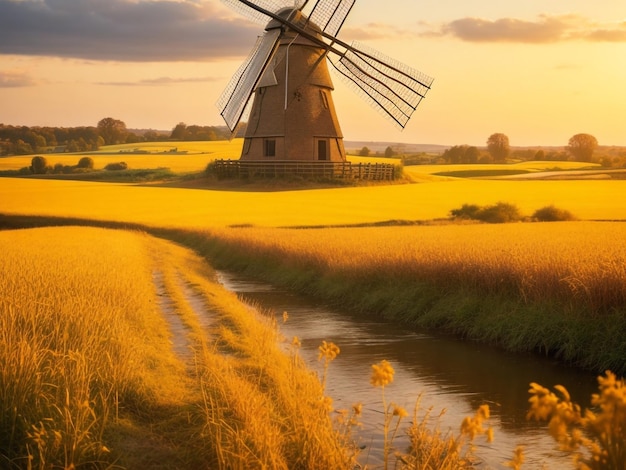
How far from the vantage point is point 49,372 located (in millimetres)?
8234

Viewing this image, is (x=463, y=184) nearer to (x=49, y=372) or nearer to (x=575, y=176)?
(x=575, y=176)

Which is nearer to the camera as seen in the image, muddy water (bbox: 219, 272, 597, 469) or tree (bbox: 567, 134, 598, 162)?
muddy water (bbox: 219, 272, 597, 469)

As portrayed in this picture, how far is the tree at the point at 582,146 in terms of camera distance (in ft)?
417

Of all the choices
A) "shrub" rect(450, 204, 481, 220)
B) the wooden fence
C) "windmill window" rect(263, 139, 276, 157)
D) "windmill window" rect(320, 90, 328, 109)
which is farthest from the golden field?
"windmill window" rect(320, 90, 328, 109)

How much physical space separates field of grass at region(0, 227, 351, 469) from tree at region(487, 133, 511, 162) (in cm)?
12430

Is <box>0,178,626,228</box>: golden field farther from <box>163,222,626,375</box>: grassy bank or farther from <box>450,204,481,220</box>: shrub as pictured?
<box>163,222,626,375</box>: grassy bank

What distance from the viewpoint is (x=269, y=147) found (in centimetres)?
5866

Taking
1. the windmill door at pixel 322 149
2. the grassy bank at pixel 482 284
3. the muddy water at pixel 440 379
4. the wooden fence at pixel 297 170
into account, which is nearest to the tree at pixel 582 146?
the wooden fence at pixel 297 170

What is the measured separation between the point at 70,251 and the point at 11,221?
72.8ft

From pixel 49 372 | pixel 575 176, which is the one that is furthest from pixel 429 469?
pixel 575 176

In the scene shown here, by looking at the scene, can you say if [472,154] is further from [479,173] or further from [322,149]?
[322,149]

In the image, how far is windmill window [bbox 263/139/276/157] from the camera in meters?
58.3

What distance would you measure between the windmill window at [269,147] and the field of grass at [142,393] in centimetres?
4392

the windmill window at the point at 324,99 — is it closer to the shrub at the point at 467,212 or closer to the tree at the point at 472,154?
the shrub at the point at 467,212
